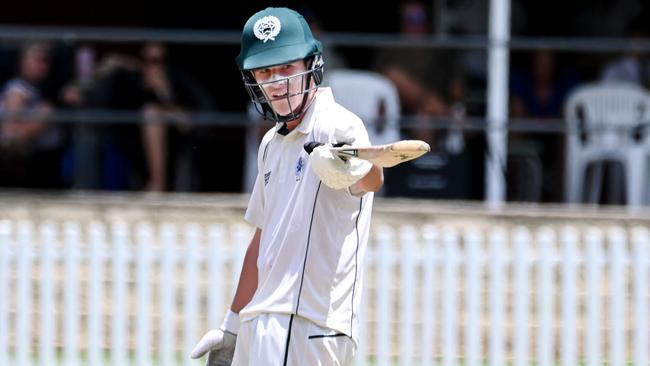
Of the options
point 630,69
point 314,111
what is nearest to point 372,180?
point 314,111

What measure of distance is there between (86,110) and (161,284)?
203 cm

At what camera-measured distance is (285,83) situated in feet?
13.3

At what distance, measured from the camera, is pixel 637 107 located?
383 inches

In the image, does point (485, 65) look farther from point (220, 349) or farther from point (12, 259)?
point (220, 349)

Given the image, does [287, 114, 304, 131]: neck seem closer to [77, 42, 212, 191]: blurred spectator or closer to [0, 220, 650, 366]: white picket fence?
[0, 220, 650, 366]: white picket fence

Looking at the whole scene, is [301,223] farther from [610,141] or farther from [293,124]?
[610,141]

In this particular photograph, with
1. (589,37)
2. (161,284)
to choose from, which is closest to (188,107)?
(161,284)

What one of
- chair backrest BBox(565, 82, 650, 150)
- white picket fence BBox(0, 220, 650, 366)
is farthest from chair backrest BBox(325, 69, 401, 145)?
white picket fence BBox(0, 220, 650, 366)

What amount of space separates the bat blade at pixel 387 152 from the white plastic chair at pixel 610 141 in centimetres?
614

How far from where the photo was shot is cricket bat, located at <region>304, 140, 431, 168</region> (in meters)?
3.65

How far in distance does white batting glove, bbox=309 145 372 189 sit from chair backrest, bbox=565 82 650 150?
6.16m

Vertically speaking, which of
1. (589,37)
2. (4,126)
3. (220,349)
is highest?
(589,37)

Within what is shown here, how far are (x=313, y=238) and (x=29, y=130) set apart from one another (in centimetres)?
624

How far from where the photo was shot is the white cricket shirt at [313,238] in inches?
159
